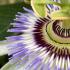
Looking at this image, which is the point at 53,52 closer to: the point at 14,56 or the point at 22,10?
the point at 14,56

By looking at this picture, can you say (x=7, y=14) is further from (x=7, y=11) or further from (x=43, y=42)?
(x=43, y=42)

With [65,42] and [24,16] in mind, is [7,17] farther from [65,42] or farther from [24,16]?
[65,42]

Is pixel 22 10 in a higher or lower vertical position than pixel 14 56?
higher

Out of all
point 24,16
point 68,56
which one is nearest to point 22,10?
point 24,16

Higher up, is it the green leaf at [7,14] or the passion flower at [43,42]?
the green leaf at [7,14]

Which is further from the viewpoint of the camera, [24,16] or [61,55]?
[24,16]

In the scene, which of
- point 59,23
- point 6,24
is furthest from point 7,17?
point 59,23

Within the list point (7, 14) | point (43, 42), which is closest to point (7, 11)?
point (7, 14)
